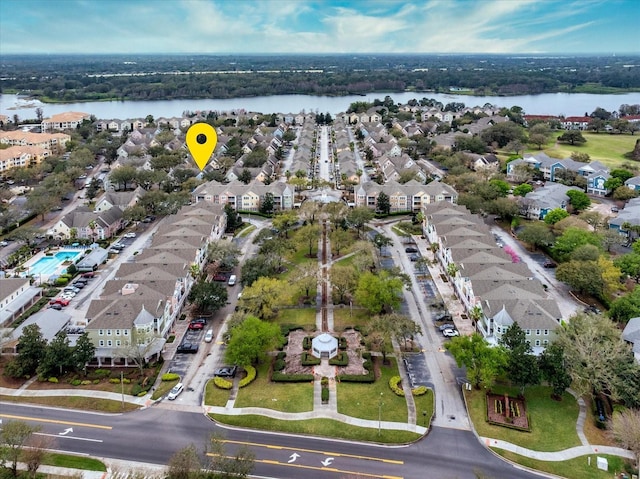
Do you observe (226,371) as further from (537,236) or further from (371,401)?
(537,236)

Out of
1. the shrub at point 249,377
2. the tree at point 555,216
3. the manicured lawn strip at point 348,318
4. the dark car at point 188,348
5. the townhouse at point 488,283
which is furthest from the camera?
the tree at point 555,216

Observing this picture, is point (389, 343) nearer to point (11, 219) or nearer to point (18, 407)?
point (18, 407)

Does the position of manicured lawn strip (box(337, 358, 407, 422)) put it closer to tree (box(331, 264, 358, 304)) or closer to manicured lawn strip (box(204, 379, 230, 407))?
manicured lawn strip (box(204, 379, 230, 407))

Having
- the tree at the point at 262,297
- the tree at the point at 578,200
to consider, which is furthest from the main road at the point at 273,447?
the tree at the point at 578,200

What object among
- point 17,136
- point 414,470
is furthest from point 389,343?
point 17,136

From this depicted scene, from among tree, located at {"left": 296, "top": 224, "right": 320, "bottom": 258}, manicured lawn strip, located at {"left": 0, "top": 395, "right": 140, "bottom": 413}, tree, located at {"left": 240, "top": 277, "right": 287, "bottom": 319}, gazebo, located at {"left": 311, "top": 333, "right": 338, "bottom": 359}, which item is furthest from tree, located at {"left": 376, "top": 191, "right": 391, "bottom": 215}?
manicured lawn strip, located at {"left": 0, "top": 395, "right": 140, "bottom": 413}

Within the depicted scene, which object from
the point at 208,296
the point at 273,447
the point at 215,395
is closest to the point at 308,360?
the point at 215,395

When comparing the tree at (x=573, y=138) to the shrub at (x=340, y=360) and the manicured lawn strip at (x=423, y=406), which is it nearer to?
the shrub at (x=340, y=360)
